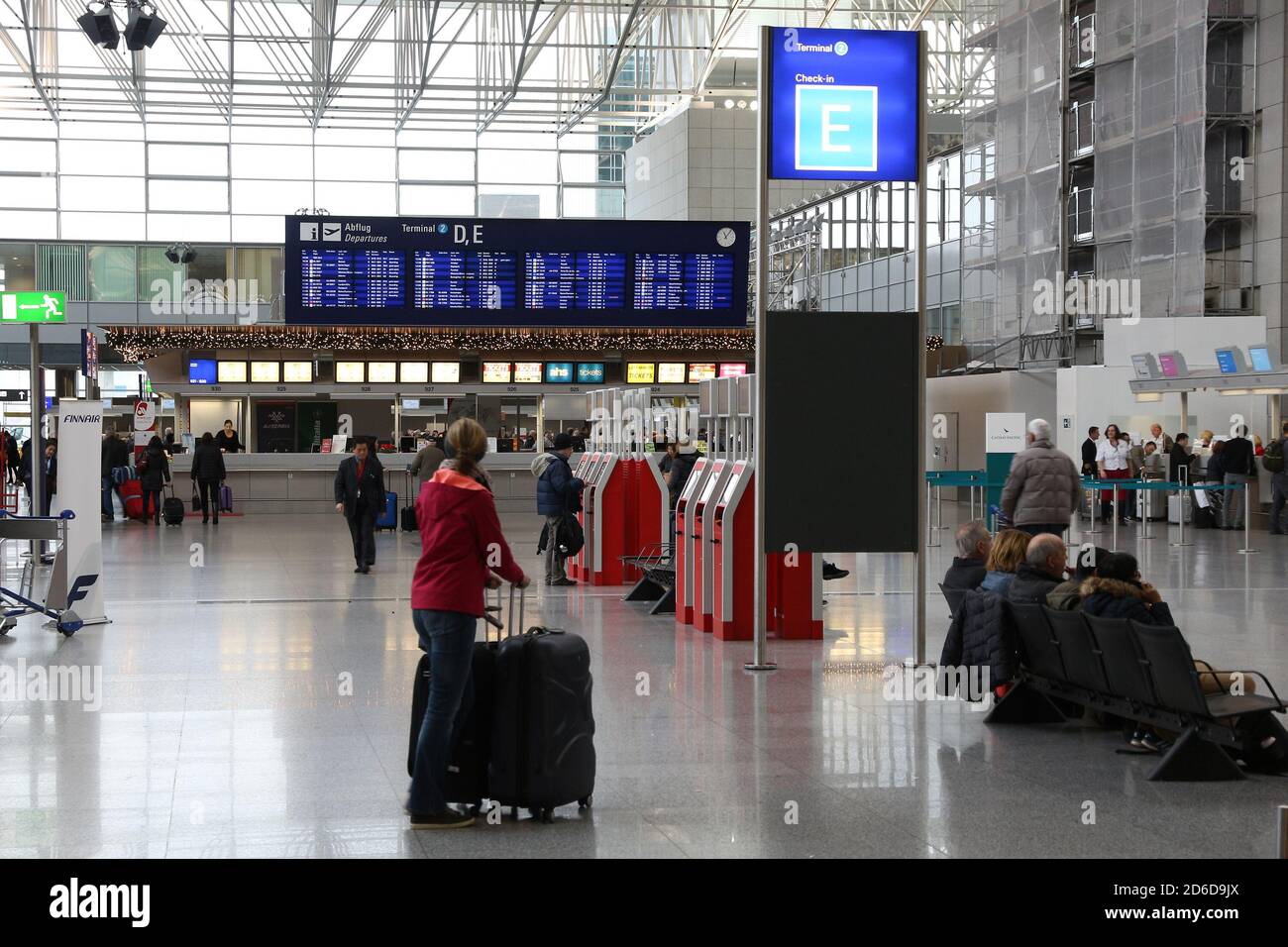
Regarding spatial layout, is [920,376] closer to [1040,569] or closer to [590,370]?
[1040,569]

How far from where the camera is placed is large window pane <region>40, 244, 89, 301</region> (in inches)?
1887

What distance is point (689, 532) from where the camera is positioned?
491 inches

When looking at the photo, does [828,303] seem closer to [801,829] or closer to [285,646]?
[285,646]

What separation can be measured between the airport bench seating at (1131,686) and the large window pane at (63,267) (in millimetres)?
45047

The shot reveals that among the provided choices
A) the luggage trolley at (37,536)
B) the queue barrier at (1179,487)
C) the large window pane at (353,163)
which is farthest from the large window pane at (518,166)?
the luggage trolley at (37,536)

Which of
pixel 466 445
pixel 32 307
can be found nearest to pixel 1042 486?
pixel 466 445

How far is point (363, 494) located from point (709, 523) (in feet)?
22.2

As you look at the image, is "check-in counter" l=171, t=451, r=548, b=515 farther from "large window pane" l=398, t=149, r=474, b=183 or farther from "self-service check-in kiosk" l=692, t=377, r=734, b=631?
"large window pane" l=398, t=149, r=474, b=183

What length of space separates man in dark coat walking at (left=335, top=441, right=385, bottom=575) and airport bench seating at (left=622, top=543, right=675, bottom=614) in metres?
3.46

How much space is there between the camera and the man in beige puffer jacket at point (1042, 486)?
488 inches

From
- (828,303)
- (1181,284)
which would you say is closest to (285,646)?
(1181,284)

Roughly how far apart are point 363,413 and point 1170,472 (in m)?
16.7

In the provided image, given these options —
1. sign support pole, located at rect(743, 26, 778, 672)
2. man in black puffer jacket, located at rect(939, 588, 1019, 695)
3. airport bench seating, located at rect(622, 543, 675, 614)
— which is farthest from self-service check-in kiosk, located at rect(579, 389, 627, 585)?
man in black puffer jacket, located at rect(939, 588, 1019, 695)

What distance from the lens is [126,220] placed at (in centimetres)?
4822
